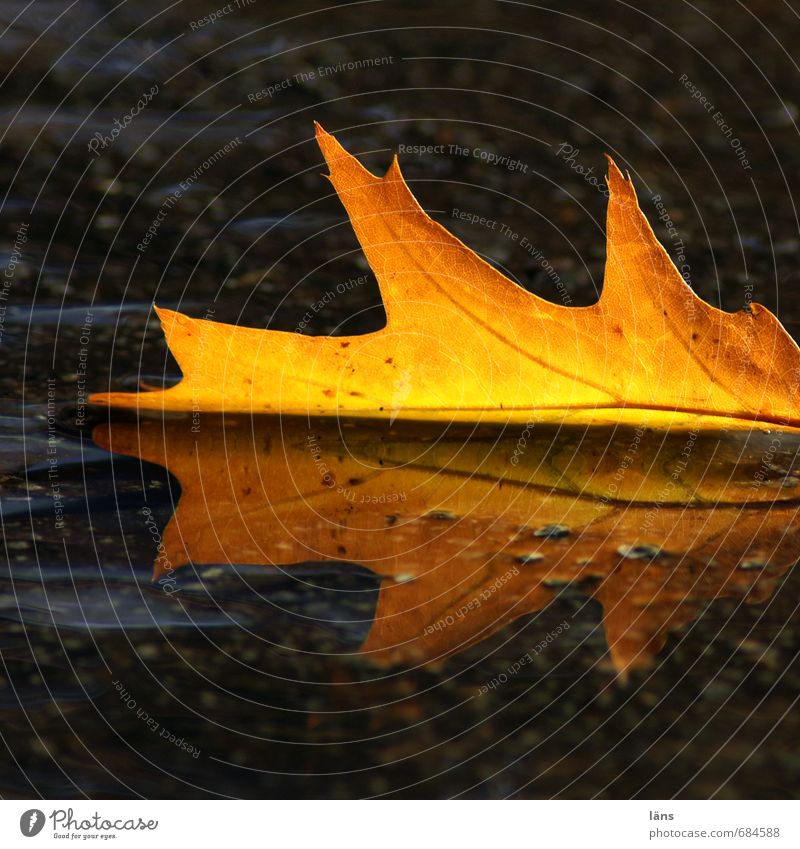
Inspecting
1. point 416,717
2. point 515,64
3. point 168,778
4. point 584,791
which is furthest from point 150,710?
point 515,64

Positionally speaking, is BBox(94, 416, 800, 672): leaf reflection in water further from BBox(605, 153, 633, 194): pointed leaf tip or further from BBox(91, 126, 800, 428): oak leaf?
BBox(605, 153, 633, 194): pointed leaf tip

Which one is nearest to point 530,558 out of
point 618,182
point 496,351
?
point 496,351
